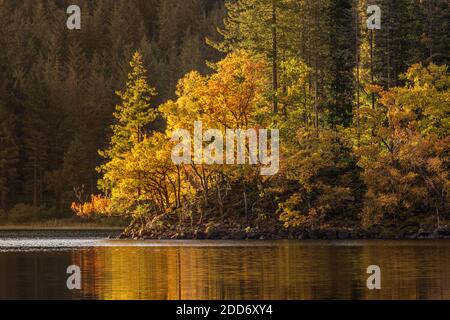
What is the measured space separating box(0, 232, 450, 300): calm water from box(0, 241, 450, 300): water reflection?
33 millimetres

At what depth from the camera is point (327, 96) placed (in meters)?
87.2

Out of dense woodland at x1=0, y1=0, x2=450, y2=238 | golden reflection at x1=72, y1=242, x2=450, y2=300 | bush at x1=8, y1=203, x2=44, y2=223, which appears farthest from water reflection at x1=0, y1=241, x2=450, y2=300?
bush at x1=8, y1=203, x2=44, y2=223

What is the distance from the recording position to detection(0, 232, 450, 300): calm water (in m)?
33.7

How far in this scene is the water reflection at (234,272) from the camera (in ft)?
111

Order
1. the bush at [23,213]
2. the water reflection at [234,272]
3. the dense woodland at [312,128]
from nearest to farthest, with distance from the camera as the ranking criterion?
the water reflection at [234,272], the dense woodland at [312,128], the bush at [23,213]

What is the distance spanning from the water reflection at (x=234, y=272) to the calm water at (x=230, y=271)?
3 centimetres

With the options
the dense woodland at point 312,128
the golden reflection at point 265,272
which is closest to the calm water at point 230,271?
the golden reflection at point 265,272

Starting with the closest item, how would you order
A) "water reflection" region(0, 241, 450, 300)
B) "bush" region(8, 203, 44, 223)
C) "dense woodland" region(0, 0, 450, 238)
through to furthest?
"water reflection" region(0, 241, 450, 300) → "dense woodland" region(0, 0, 450, 238) → "bush" region(8, 203, 44, 223)

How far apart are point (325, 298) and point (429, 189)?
45400 millimetres

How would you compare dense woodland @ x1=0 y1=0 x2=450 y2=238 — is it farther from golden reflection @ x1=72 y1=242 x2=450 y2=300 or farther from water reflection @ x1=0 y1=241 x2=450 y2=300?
golden reflection @ x1=72 y1=242 x2=450 y2=300

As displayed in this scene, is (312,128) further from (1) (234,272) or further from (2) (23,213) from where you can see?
(2) (23,213)

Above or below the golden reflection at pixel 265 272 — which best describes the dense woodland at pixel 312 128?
above

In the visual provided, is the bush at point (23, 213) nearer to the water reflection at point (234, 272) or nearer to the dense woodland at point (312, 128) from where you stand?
the dense woodland at point (312, 128)

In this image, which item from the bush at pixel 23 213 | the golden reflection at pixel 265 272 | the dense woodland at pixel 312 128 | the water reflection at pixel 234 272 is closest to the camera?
the golden reflection at pixel 265 272
